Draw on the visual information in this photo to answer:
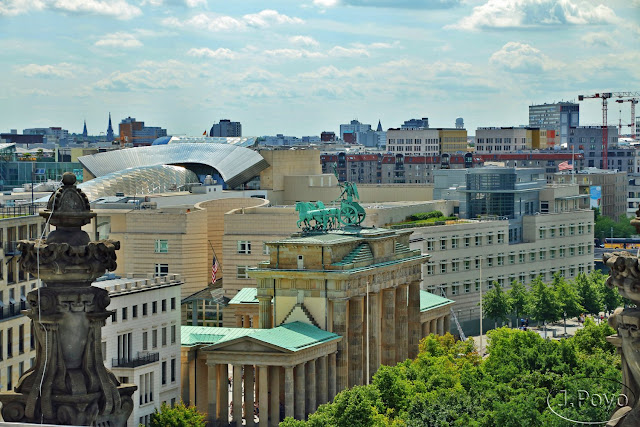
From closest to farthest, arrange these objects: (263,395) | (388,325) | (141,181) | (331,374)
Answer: (263,395) → (331,374) → (388,325) → (141,181)

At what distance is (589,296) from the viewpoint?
164 metres

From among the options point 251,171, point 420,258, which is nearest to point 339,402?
point 420,258

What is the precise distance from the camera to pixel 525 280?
17400cm

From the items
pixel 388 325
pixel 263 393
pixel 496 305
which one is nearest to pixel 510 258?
pixel 496 305

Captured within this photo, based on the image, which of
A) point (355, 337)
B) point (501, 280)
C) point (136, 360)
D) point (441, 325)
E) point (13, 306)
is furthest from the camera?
point (501, 280)

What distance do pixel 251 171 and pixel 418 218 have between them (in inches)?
1687

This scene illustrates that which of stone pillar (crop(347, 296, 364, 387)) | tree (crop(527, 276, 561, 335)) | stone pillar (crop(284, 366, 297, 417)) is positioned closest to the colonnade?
stone pillar (crop(284, 366, 297, 417))

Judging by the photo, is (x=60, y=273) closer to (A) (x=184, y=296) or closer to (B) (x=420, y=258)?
(B) (x=420, y=258)

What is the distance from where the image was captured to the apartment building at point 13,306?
261 ft

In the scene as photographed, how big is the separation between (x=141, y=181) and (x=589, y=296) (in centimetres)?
5049

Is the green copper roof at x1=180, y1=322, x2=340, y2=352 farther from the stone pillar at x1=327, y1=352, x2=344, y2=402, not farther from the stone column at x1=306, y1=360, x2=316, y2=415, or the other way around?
the stone column at x1=306, y1=360, x2=316, y2=415

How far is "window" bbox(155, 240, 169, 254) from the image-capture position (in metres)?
137

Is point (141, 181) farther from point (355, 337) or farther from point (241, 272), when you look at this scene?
point (355, 337)

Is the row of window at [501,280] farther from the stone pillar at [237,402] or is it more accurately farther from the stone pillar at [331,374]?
the stone pillar at [237,402]
